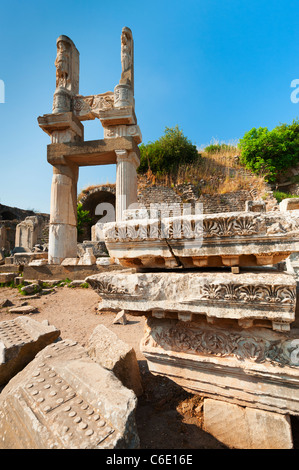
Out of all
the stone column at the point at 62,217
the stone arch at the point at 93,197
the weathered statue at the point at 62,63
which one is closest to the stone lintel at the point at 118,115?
the stone column at the point at 62,217

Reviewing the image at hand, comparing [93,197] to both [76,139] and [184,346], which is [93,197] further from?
[184,346]

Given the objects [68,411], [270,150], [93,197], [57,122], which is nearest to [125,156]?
[57,122]

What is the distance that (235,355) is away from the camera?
1411 mm

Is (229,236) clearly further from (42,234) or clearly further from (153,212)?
(42,234)

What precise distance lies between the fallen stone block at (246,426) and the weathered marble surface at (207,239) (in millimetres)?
899

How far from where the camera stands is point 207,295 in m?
1.35

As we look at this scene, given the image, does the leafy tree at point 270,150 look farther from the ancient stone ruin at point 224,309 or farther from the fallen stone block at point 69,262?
the ancient stone ruin at point 224,309

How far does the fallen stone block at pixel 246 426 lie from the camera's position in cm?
128

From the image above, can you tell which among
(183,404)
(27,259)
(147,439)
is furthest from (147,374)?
(27,259)

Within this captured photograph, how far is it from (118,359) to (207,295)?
0.87 meters

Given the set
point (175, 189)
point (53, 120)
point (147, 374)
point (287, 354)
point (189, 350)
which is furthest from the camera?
point (175, 189)

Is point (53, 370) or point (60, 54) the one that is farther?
point (60, 54)

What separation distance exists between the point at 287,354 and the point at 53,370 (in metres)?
1.37

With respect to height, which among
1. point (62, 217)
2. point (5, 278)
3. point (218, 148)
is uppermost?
point (218, 148)
